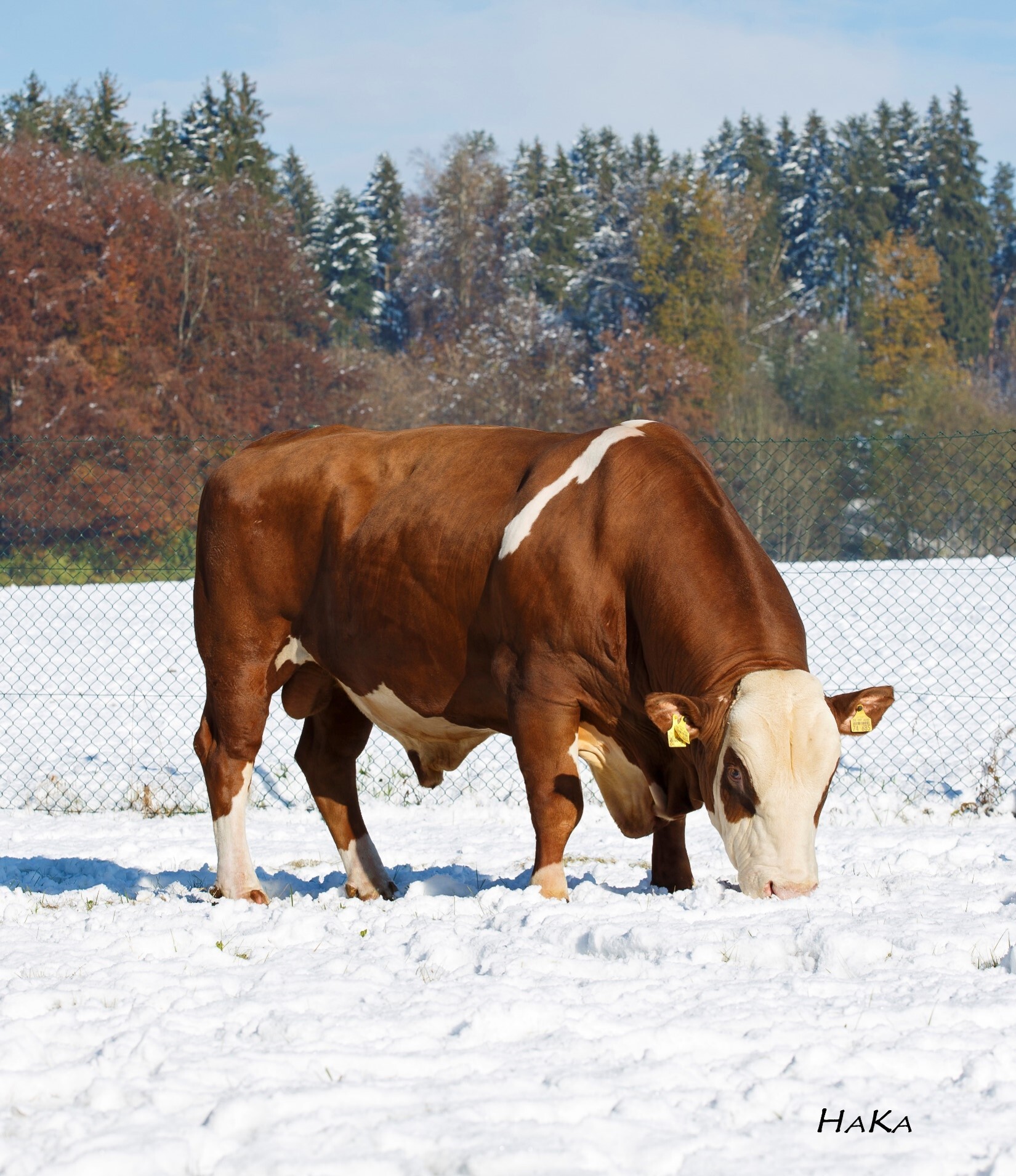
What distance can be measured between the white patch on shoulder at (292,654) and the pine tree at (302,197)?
50.6 meters

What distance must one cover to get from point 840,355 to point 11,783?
32444mm

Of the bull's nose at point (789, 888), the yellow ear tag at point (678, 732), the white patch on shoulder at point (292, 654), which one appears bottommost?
the bull's nose at point (789, 888)

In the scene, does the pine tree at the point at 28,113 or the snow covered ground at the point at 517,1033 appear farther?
the pine tree at the point at 28,113

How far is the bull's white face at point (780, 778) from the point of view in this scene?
422 cm

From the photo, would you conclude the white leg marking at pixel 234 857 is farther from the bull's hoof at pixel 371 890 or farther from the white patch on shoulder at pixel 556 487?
the white patch on shoulder at pixel 556 487

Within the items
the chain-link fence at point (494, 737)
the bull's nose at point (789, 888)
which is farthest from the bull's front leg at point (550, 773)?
the chain-link fence at point (494, 737)

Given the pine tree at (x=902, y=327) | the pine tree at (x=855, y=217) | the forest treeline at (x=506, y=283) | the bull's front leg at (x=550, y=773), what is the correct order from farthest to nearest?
the pine tree at (x=855, y=217) < the pine tree at (x=902, y=327) < the forest treeline at (x=506, y=283) < the bull's front leg at (x=550, y=773)

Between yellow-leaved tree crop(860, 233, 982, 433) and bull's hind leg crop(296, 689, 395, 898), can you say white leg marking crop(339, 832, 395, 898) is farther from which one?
yellow-leaved tree crop(860, 233, 982, 433)

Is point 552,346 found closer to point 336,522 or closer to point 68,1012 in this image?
point 336,522

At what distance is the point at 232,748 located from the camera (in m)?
6.01

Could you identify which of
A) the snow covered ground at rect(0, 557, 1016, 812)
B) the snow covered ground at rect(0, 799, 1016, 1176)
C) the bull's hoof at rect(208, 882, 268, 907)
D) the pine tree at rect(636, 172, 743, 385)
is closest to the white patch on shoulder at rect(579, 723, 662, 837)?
the snow covered ground at rect(0, 799, 1016, 1176)

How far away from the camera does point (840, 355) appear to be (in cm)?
3850

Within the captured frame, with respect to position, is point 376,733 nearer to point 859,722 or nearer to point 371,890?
→ point 371,890

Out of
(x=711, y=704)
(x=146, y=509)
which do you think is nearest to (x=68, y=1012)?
(x=711, y=704)
